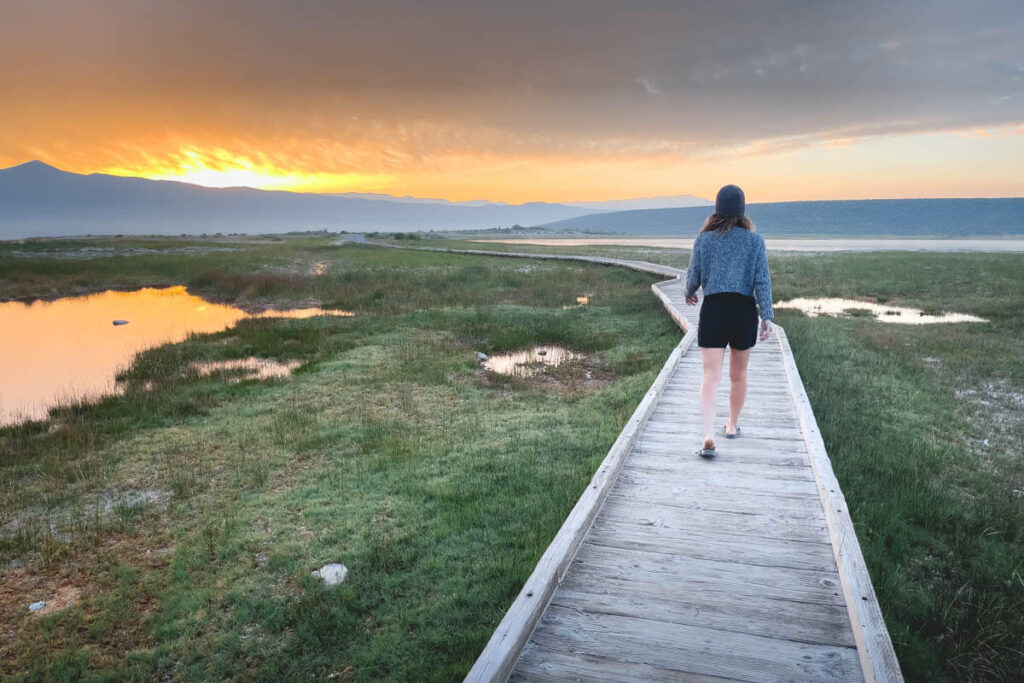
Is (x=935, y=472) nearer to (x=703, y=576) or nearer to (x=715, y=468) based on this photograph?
(x=715, y=468)

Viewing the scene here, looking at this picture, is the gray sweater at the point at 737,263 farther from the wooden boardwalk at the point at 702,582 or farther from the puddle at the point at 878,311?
the puddle at the point at 878,311

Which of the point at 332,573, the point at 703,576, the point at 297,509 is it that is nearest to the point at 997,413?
the point at 703,576

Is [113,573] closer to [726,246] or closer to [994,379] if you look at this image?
[726,246]

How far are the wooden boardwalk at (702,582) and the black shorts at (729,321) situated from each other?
1.23 meters

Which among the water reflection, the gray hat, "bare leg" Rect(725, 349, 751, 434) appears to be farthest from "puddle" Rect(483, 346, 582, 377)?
the water reflection

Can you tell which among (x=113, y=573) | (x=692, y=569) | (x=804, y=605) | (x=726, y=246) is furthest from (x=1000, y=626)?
(x=113, y=573)

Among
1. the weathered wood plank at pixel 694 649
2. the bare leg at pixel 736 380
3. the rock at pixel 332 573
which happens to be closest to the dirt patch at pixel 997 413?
the bare leg at pixel 736 380

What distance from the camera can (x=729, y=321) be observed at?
480 cm

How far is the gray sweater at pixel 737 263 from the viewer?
4645mm

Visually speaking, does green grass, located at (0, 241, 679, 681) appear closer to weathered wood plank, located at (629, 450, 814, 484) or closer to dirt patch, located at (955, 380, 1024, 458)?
weathered wood plank, located at (629, 450, 814, 484)

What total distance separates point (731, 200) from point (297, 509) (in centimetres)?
534

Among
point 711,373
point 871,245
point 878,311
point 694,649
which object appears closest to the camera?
point 694,649

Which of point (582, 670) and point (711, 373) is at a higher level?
point (711, 373)

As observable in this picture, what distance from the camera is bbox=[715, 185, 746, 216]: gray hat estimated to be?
4.57m
